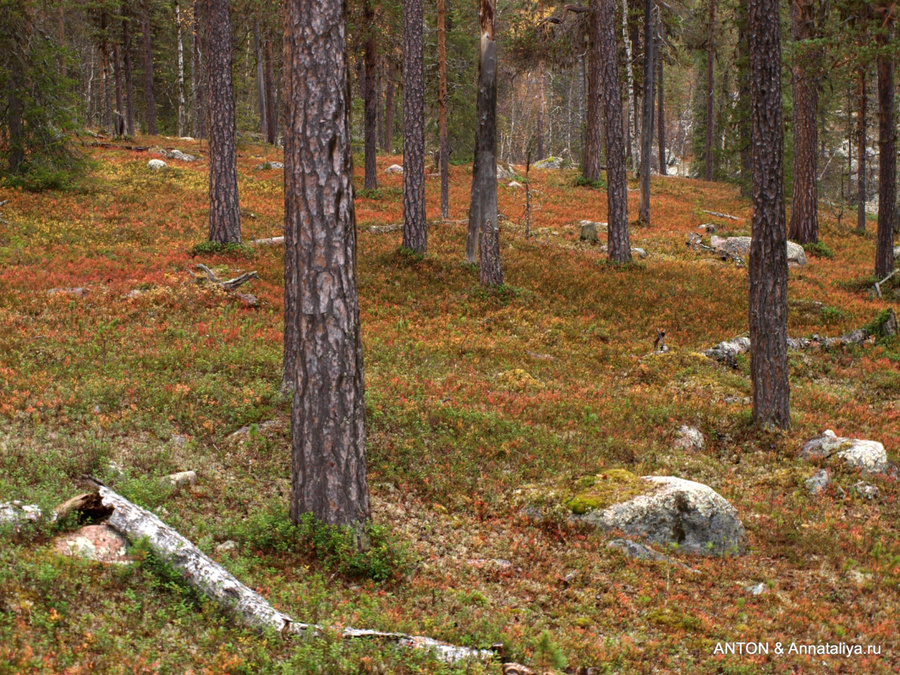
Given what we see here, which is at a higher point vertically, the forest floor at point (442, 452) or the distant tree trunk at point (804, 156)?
the distant tree trunk at point (804, 156)

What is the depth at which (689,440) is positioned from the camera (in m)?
10.8

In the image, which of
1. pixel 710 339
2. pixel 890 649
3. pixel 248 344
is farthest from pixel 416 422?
pixel 710 339

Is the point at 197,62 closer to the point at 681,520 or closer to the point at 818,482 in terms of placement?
the point at 818,482

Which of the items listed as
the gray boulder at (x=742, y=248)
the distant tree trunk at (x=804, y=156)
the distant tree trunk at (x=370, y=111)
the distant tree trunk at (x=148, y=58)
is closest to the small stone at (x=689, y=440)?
the gray boulder at (x=742, y=248)

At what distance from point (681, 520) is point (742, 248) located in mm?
18727

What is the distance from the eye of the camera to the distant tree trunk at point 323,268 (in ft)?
20.4

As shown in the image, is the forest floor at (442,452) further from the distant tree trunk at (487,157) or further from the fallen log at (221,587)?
the distant tree trunk at (487,157)

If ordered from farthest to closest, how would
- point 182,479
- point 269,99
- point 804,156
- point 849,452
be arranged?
point 269,99 < point 804,156 < point 849,452 < point 182,479

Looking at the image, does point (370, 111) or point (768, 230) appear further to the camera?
point (370, 111)

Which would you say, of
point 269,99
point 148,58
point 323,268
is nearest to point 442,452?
point 323,268

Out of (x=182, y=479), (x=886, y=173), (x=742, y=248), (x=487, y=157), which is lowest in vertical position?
(x=182, y=479)

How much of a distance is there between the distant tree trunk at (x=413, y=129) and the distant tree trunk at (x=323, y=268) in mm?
12327

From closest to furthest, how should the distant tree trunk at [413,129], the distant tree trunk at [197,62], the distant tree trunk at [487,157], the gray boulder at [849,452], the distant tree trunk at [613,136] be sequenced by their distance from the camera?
the gray boulder at [849,452], the distant tree trunk at [487,157], the distant tree trunk at [413,129], the distant tree trunk at [613,136], the distant tree trunk at [197,62]

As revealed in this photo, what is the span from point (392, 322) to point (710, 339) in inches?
294
